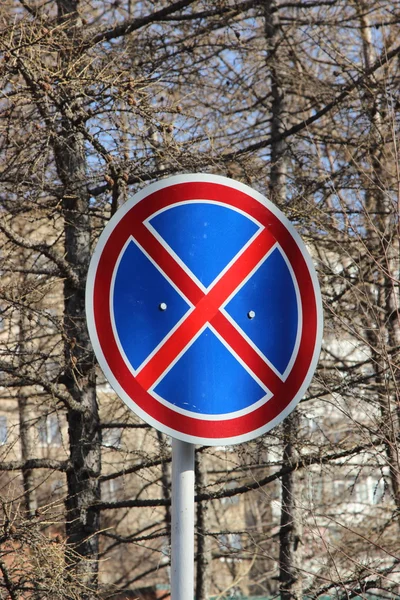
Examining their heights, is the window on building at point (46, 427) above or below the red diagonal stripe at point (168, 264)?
above

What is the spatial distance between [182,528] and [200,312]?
0.59 metres

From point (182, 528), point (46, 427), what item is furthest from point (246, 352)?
point (46, 427)

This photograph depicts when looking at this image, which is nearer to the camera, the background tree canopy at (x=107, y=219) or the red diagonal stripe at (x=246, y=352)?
the red diagonal stripe at (x=246, y=352)

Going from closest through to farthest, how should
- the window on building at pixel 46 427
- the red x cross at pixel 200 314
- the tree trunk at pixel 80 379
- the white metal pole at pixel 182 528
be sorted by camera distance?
the white metal pole at pixel 182 528
the red x cross at pixel 200 314
the tree trunk at pixel 80 379
the window on building at pixel 46 427

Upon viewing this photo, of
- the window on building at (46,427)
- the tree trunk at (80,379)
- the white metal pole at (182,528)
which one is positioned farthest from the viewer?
the window on building at (46,427)

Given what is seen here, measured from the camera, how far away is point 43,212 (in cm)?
601

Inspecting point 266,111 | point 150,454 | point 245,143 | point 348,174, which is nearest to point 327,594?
point 150,454

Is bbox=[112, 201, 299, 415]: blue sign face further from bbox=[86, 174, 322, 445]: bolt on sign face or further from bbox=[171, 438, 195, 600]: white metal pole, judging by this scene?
bbox=[171, 438, 195, 600]: white metal pole

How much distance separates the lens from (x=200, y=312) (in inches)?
90.9

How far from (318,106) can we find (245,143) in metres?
0.95

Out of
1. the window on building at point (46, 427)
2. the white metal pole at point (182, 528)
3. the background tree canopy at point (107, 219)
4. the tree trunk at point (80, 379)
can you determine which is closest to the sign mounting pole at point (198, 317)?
the white metal pole at point (182, 528)

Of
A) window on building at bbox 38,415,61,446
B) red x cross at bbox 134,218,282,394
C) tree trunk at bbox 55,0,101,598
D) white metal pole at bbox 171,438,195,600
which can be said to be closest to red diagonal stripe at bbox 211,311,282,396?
red x cross at bbox 134,218,282,394

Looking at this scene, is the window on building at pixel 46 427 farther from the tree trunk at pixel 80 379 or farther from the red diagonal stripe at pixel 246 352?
the red diagonal stripe at pixel 246 352

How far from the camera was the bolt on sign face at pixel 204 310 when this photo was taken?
2264mm
